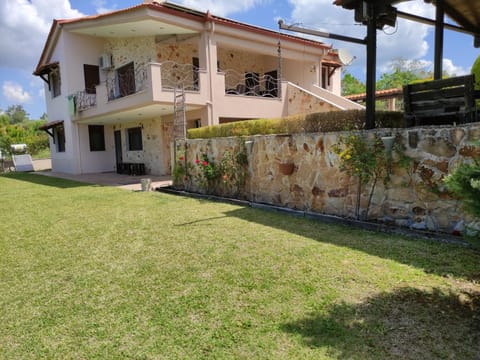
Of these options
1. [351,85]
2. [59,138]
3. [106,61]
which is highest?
[351,85]

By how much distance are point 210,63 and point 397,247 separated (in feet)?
39.4

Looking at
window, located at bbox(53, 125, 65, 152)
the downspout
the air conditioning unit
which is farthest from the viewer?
window, located at bbox(53, 125, 65, 152)

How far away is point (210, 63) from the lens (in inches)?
585

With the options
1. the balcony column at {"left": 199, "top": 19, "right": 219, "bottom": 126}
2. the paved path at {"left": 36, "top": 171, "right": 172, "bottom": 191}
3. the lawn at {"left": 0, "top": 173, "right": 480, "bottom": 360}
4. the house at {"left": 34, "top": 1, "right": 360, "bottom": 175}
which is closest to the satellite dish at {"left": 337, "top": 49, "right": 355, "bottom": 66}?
the house at {"left": 34, "top": 1, "right": 360, "bottom": 175}

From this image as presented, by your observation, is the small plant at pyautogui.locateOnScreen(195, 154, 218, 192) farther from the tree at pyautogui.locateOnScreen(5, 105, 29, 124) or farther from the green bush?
the tree at pyautogui.locateOnScreen(5, 105, 29, 124)

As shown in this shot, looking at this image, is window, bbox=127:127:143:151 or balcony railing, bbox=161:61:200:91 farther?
window, bbox=127:127:143:151

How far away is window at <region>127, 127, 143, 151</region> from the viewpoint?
19587mm

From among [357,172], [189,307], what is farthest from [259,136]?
[189,307]

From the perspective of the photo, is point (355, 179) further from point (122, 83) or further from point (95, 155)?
point (95, 155)

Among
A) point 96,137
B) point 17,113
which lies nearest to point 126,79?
point 96,137

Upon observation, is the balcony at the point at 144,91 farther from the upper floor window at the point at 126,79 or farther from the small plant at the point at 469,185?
the small plant at the point at 469,185

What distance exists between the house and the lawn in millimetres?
8444

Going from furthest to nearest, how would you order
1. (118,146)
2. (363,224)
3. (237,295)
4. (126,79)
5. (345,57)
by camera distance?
(118,146) → (126,79) → (345,57) → (363,224) → (237,295)

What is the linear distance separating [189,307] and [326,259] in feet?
6.49
